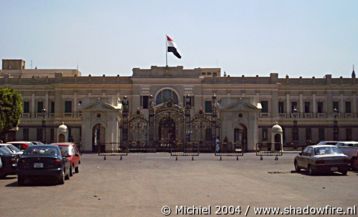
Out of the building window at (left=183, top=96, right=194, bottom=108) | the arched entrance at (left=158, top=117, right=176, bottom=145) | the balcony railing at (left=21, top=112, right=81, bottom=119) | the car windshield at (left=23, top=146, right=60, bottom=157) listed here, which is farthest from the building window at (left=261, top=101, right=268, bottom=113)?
the car windshield at (left=23, top=146, right=60, bottom=157)

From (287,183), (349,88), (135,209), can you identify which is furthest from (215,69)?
(135,209)

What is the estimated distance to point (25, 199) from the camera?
15.2 meters

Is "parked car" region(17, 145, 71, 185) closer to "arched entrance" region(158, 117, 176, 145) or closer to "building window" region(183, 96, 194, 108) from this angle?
"arched entrance" region(158, 117, 176, 145)

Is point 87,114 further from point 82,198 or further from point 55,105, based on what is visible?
point 82,198

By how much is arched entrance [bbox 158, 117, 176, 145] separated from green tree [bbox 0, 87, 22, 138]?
16.5m

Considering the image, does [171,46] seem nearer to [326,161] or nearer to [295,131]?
[295,131]

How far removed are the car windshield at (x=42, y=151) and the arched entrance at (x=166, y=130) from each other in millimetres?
39877

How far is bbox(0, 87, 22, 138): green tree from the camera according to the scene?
55.8 meters

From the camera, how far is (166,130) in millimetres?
65562

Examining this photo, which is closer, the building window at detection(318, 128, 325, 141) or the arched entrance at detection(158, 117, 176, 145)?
the arched entrance at detection(158, 117, 176, 145)

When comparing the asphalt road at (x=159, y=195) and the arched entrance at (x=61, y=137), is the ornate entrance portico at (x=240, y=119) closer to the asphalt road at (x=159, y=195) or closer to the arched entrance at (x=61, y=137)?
the arched entrance at (x=61, y=137)

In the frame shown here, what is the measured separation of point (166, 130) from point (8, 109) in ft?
63.7

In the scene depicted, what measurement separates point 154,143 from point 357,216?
1759 inches

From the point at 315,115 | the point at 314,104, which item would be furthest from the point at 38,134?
the point at 314,104
